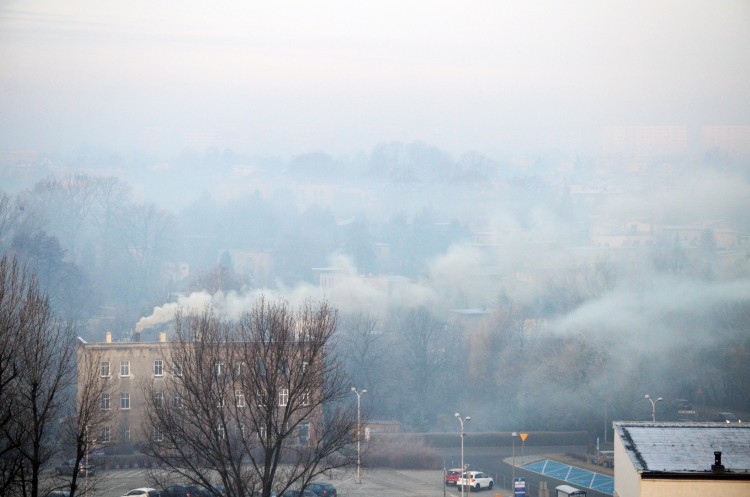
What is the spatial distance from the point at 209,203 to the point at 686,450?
324 feet

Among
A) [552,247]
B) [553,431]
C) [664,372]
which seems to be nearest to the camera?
[553,431]

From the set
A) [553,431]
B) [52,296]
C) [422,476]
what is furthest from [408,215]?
[422,476]

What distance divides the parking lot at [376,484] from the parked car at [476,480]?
0.82ft

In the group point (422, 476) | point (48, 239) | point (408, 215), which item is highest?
point (408, 215)

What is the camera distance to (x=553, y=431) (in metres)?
43.4

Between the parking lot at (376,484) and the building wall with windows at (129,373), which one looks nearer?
the parking lot at (376,484)

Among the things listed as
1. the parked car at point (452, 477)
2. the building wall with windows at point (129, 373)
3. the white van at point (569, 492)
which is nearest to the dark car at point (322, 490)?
the parked car at point (452, 477)

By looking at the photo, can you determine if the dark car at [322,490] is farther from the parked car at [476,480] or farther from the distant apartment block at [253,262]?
the distant apartment block at [253,262]

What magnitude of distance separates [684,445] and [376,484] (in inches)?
588

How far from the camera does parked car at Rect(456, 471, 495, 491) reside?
32.8 metres

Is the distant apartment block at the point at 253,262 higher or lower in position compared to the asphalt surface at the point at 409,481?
higher

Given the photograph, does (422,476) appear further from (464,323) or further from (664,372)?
(464,323)

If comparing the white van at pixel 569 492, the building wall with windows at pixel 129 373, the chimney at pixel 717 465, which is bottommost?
the white van at pixel 569 492

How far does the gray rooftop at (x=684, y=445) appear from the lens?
1955cm
